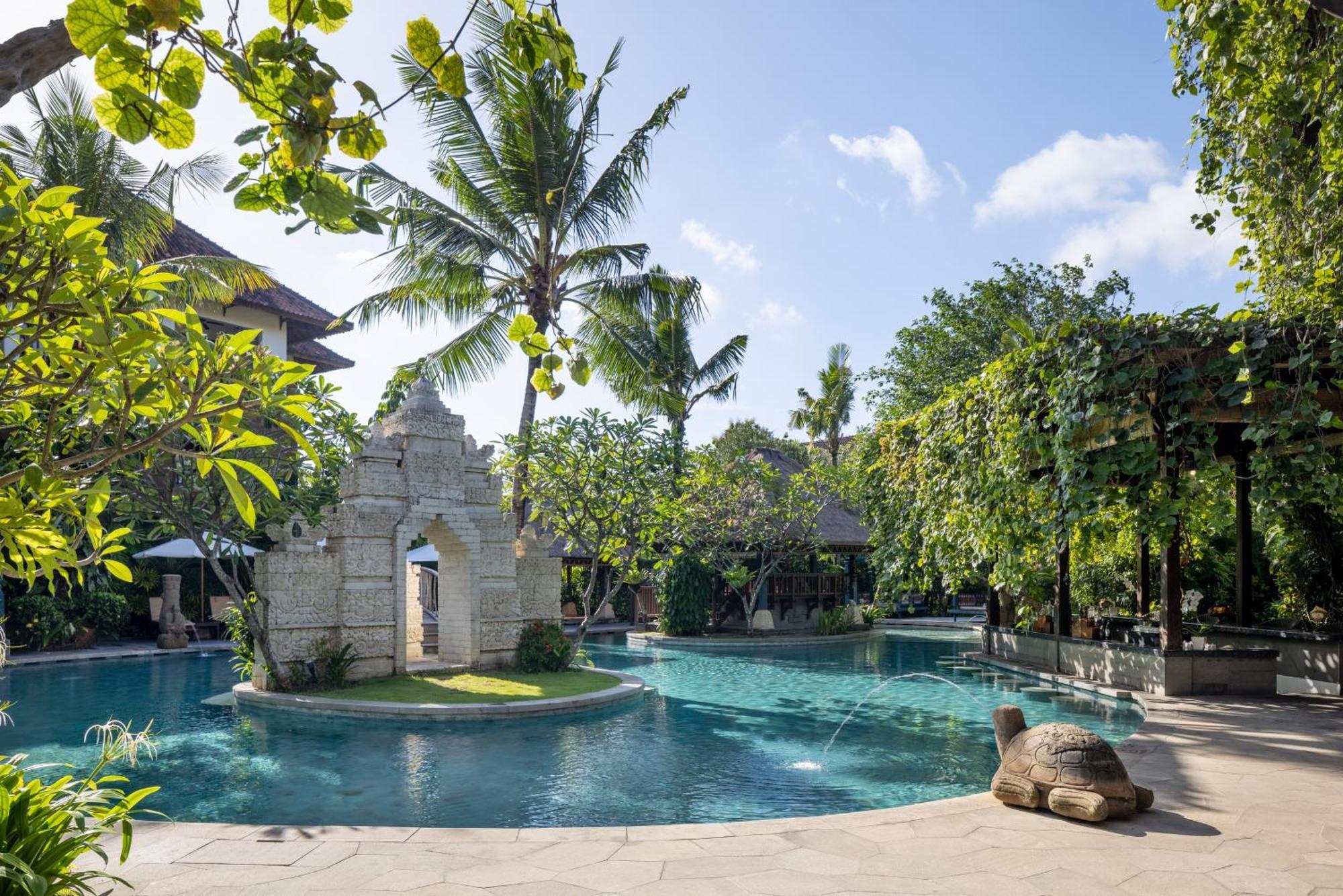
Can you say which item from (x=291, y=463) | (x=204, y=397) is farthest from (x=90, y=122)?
(x=204, y=397)

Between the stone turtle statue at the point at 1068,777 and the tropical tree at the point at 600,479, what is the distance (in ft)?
29.7

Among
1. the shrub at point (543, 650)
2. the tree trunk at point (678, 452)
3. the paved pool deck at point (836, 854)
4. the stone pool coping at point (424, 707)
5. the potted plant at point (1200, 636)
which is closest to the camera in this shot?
the paved pool deck at point (836, 854)

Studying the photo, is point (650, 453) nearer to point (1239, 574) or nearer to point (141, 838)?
point (1239, 574)

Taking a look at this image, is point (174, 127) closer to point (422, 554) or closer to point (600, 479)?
point (600, 479)

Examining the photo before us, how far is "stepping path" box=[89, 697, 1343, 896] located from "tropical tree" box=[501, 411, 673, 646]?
896cm

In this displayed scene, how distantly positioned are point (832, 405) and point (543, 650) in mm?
26370

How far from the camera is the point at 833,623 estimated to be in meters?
23.5

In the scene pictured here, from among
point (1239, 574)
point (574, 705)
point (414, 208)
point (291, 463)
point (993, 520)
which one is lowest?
point (574, 705)

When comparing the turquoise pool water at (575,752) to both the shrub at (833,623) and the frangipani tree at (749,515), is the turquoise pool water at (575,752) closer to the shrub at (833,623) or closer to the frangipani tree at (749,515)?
the frangipani tree at (749,515)

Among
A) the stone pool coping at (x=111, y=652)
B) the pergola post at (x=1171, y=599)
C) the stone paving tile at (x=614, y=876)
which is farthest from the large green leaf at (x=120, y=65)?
the stone pool coping at (x=111, y=652)

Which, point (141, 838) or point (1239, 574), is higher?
point (1239, 574)

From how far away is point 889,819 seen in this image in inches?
234

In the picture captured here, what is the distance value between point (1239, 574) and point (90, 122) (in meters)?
19.5

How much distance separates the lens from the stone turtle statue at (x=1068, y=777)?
5719 millimetres
